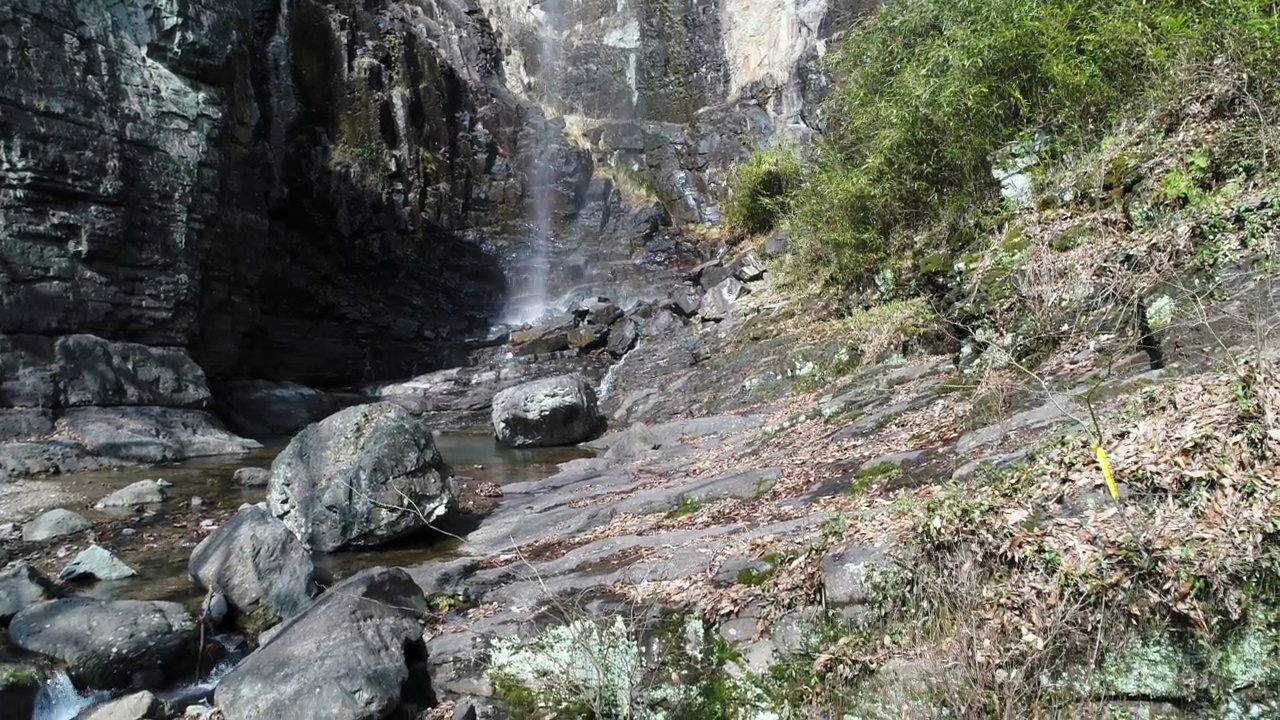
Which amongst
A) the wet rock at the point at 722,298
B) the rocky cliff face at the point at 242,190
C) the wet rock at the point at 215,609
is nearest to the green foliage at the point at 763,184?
the wet rock at the point at 722,298

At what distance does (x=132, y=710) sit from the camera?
429cm

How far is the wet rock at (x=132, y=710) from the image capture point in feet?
14.0

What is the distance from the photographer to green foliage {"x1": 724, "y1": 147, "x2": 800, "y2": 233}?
18734 millimetres

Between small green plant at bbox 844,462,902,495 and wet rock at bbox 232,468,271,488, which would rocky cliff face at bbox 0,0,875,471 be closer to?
wet rock at bbox 232,468,271,488

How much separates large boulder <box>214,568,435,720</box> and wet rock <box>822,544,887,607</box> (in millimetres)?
2204

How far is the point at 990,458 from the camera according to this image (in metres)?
4.19

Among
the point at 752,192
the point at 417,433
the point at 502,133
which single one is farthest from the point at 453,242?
the point at 417,433

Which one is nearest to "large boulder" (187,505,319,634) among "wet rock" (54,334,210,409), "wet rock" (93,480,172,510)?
"wet rock" (93,480,172,510)

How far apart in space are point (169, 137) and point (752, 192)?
12.3 meters

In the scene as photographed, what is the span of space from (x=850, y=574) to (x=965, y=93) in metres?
6.92

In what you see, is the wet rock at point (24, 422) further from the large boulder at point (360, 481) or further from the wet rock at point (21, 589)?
the large boulder at point (360, 481)

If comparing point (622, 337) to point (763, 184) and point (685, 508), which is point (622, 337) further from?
point (685, 508)

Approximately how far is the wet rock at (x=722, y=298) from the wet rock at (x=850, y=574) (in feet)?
41.3

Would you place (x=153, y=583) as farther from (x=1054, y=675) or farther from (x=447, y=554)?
(x=1054, y=675)
